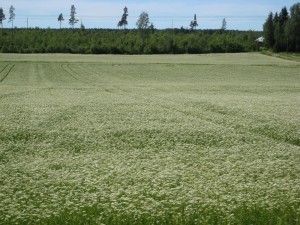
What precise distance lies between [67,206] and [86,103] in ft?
78.9

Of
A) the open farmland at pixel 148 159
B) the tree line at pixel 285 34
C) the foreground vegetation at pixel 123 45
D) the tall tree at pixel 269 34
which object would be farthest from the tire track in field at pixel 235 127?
the tall tree at pixel 269 34

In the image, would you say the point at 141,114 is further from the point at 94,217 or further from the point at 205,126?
the point at 94,217

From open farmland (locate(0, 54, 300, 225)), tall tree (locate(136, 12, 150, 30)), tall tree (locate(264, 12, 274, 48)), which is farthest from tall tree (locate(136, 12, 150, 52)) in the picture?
open farmland (locate(0, 54, 300, 225))

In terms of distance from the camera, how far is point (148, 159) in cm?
1788

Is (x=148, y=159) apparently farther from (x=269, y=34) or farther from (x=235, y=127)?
(x=269, y=34)

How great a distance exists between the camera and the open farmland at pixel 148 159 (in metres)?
11.9

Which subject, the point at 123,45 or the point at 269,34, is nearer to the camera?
the point at 123,45

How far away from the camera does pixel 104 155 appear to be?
61.1 ft

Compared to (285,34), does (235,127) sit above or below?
below

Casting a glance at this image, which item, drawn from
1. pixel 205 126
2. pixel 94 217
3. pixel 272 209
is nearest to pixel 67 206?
pixel 94 217

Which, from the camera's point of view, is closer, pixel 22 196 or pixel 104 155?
pixel 22 196

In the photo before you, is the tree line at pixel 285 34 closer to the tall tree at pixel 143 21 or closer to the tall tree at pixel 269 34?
the tall tree at pixel 269 34

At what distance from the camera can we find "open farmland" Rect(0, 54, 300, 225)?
11.9m

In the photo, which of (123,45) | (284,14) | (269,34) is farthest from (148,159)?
(284,14)
